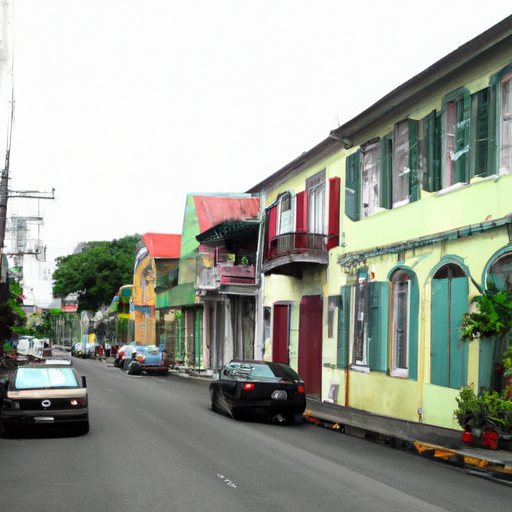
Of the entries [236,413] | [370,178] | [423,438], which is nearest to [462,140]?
[370,178]

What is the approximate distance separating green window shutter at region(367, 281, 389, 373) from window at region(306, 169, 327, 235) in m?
4.16

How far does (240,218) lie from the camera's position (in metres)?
33.4

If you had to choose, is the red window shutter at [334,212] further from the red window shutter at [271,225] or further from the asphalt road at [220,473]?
the asphalt road at [220,473]

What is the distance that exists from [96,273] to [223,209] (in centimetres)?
4171

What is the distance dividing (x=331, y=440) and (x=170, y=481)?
233 inches

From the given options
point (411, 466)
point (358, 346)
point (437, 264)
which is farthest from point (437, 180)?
point (411, 466)

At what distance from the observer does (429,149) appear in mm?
17047

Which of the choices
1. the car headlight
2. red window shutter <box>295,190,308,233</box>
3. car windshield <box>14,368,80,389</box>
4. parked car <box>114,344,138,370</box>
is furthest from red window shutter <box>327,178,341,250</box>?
parked car <box>114,344,138,370</box>

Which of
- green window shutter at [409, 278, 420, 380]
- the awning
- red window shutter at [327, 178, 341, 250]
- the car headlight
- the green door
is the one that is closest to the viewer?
the car headlight

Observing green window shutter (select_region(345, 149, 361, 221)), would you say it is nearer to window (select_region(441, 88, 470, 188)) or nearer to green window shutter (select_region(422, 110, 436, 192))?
green window shutter (select_region(422, 110, 436, 192))

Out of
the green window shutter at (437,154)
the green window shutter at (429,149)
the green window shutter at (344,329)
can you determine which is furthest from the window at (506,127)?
the green window shutter at (344,329)

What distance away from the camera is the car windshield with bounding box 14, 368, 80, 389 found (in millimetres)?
13930

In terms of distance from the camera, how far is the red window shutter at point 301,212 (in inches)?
1005

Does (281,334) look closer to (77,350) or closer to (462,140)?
(462,140)
